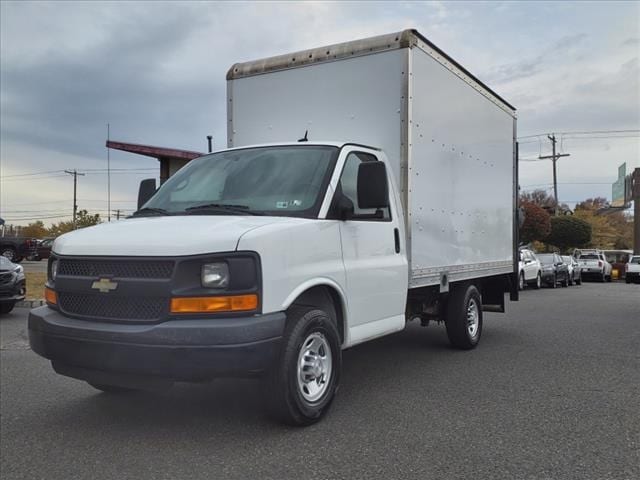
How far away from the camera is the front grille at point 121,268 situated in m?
3.65

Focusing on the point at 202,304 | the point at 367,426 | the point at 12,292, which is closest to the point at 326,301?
the point at 367,426

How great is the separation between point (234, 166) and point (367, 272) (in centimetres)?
148

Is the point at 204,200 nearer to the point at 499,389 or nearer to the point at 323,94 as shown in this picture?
the point at 323,94

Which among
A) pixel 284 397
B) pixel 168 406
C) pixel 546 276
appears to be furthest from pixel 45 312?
pixel 546 276

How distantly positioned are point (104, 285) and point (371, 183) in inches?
84.3

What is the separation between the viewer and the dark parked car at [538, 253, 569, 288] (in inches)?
975

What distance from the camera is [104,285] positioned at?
3.78m

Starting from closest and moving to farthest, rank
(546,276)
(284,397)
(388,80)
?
(284,397) < (388,80) < (546,276)

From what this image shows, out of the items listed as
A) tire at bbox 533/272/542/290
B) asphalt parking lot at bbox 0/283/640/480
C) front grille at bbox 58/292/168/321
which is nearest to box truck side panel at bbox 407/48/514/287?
asphalt parking lot at bbox 0/283/640/480

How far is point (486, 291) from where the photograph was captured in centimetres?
874

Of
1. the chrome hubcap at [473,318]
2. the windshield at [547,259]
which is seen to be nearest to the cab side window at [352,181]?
the chrome hubcap at [473,318]

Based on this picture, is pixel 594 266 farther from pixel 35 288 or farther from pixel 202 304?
pixel 202 304

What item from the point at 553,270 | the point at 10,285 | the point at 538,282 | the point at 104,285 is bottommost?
the point at 538,282

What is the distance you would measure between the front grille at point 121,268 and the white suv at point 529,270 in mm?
19891
